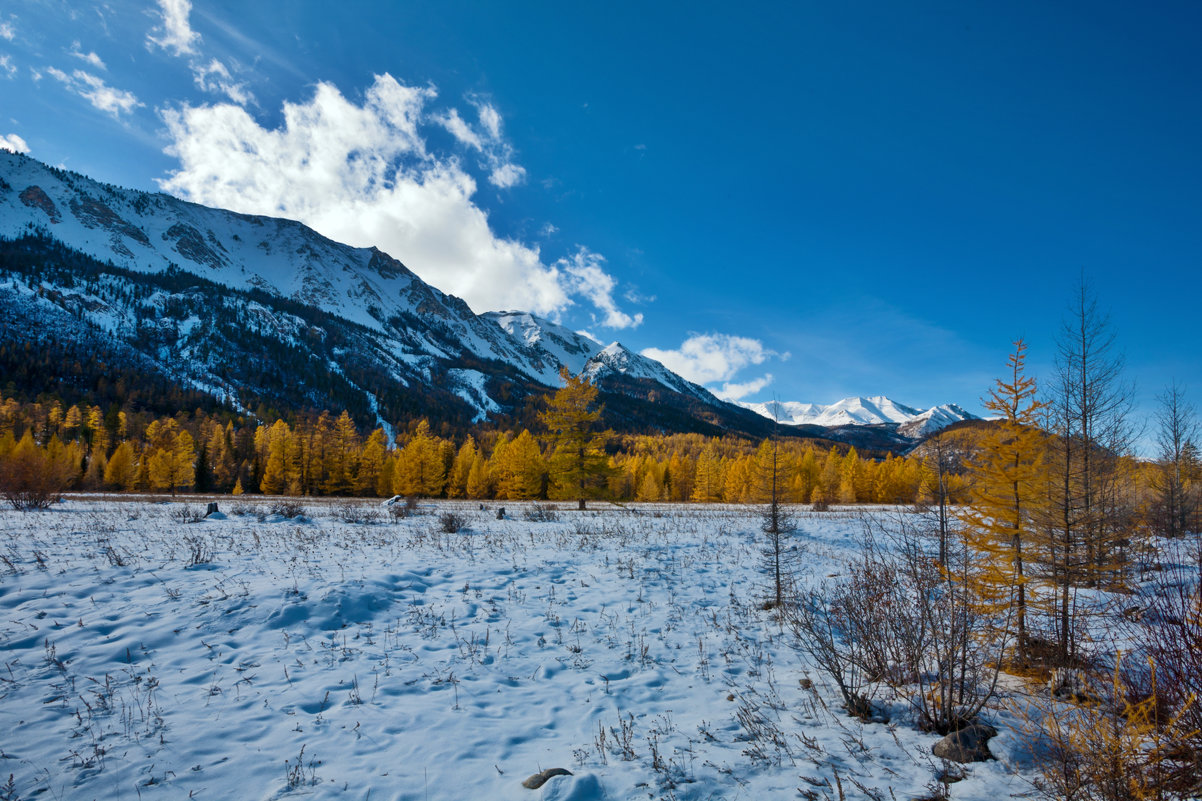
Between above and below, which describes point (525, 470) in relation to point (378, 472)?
above

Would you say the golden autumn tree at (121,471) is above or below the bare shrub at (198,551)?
below

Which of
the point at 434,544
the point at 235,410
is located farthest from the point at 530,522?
the point at 235,410

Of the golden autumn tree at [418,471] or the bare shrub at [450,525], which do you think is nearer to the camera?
the bare shrub at [450,525]

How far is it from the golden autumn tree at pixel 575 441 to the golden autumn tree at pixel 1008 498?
59.5ft

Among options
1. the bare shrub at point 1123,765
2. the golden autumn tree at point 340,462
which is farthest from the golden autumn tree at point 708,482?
the bare shrub at point 1123,765

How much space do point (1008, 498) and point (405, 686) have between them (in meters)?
10.5

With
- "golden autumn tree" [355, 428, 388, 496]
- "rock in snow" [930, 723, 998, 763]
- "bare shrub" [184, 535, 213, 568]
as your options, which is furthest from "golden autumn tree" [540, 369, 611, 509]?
"golden autumn tree" [355, 428, 388, 496]

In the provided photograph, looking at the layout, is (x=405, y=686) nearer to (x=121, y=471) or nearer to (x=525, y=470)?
(x=525, y=470)

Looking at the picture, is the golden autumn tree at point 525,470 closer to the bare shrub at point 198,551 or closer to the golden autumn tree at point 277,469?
the bare shrub at point 198,551

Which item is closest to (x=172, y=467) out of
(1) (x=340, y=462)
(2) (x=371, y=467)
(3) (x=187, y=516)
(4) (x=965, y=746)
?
(1) (x=340, y=462)

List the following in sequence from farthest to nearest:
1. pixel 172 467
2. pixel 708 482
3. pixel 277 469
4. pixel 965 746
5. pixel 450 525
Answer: pixel 708 482 → pixel 172 467 → pixel 277 469 → pixel 450 525 → pixel 965 746

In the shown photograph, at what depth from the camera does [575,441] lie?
82.0ft

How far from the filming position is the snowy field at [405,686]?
14.0 feet

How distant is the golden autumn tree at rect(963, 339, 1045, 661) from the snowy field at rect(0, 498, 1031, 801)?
10.5 feet
